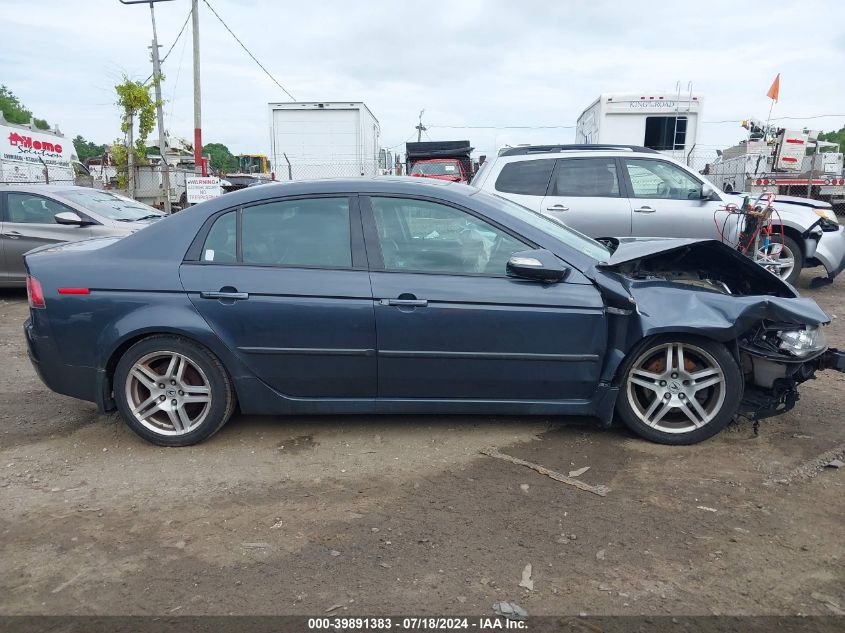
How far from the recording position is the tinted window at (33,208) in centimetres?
863

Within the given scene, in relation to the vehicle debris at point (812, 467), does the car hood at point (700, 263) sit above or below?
above

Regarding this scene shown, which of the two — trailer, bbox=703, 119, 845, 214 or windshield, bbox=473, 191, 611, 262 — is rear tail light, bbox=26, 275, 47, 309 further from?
trailer, bbox=703, 119, 845, 214

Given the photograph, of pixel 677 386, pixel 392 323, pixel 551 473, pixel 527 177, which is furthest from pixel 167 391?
pixel 527 177

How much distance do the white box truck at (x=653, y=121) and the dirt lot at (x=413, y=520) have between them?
11.9m

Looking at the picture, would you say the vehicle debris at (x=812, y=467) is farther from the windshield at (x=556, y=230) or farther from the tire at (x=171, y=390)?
the tire at (x=171, y=390)

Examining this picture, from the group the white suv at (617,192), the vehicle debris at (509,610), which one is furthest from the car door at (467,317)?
the white suv at (617,192)

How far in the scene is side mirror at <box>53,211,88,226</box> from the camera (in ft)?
27.0

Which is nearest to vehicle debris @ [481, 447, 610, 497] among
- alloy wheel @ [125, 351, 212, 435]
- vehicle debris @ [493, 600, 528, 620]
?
vehicle debris @ [493, 600, 528, 620]

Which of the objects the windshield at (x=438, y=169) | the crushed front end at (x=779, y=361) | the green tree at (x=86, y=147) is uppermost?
the green tree at (x=86, y=147)

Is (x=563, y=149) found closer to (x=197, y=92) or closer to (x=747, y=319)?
(x=747, y=319)

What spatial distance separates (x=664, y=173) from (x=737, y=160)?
1161 cm

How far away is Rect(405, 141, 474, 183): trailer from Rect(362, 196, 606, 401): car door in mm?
13905

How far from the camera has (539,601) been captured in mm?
2557

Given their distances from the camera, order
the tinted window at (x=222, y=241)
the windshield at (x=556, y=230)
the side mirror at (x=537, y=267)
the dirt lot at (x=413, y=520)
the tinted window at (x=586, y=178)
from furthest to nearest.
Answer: the tinted window at (x=586, y=178) → the windshield at (x=556, y=230) → the tinted window at (x=222, y=241) → the side mirror at (x=537, y=267) → the dirt lot at (x=413, y=520)
